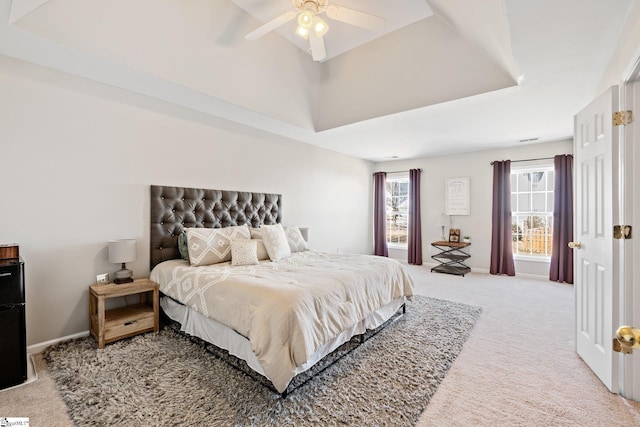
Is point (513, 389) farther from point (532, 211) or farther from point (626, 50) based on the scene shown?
point (532, 211)

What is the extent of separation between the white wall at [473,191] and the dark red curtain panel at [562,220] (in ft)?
0.73

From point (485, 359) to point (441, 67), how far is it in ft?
9.37

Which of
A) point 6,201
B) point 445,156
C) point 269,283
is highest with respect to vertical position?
point 445,156

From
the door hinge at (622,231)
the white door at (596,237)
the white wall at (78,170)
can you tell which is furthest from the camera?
the white wall at (78,170)

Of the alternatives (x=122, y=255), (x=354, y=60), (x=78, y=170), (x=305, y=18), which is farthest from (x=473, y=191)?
(x=78, y=170)

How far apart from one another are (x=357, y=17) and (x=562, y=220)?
488cm

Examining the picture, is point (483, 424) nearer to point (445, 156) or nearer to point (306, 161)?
point (306, 161)

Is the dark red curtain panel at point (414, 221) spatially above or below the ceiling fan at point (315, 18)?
below

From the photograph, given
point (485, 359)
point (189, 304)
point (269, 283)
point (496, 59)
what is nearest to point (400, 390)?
point (485, 359)

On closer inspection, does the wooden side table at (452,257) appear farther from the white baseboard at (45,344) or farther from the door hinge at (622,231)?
the white baseboard at (45,344)

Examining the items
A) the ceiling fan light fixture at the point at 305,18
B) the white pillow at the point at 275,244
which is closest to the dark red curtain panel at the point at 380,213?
the white pillow at the point at 275,244

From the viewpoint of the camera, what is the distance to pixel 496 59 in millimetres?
2576

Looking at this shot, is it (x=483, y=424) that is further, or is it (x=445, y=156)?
(x=445, y=156)

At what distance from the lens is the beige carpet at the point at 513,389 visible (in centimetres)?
166
